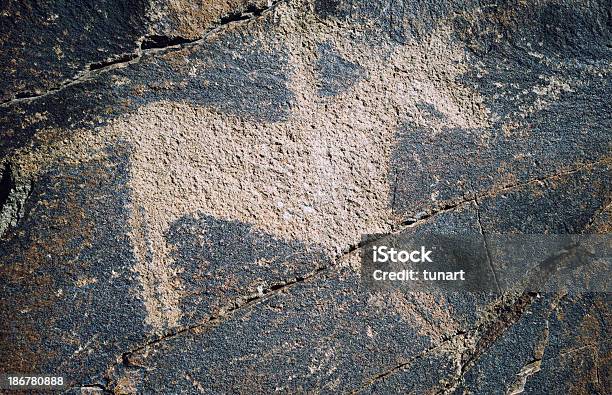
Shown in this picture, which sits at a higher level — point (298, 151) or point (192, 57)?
point (192, 57)

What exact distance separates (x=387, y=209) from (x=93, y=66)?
0.62 metres

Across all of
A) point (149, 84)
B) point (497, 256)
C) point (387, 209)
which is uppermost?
point (149, 84)

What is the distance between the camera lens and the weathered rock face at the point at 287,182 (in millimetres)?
1182

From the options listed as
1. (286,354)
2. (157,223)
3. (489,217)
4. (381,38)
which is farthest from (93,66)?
(489,217)

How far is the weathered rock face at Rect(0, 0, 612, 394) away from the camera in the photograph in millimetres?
1182

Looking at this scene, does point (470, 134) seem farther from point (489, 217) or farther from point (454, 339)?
point (454, 339)

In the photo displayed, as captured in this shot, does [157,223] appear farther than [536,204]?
No

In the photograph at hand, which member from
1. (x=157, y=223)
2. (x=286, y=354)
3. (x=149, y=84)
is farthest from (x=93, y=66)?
(x=286, y=354)

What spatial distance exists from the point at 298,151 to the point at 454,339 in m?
0.50

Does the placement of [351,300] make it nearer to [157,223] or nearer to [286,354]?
[286,354]

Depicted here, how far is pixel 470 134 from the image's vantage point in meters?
1.31

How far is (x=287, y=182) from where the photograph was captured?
1.25 metres

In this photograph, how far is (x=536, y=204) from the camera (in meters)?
1.34

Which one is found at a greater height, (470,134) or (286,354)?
(470,134)
